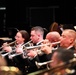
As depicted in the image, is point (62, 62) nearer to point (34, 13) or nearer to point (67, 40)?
point (67, 40)

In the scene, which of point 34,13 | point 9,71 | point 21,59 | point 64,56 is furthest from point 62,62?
point 34,13

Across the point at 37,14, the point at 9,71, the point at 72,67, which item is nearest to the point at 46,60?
the point at 72,67

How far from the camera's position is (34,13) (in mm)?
12227

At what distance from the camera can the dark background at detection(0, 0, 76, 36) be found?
1215cm

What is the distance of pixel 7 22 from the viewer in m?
12.6

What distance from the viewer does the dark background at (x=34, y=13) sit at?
12.2m

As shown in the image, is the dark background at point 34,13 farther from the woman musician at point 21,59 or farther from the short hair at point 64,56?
the short hair at point 64,56

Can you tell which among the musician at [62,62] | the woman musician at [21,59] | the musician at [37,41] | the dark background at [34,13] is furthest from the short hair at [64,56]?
the dark background at [34,13]

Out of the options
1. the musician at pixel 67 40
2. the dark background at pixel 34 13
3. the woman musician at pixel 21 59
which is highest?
the musician at pixel 67 40

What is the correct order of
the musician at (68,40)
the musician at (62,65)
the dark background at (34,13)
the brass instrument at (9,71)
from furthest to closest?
the dark background at (34,13), the musician at (68,40), the musician at (62,65), the brass instrument at (9,71)

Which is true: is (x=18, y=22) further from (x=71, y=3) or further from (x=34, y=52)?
(x=34, y=52)

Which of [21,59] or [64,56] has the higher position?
[64,56]

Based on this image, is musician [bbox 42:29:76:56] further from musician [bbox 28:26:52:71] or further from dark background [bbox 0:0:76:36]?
dark background [bbox 0:0:76:36]

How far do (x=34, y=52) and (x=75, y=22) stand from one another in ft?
25.6
